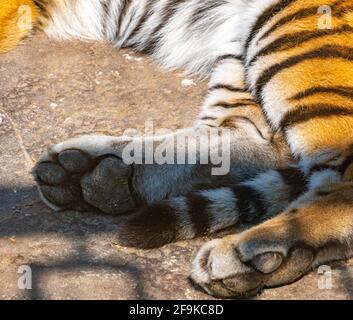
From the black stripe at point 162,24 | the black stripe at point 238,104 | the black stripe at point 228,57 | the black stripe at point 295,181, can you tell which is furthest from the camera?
the black stripe at point 162,24

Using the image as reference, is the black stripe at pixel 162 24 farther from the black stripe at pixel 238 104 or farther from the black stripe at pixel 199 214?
the black stripe at pixel 199 214

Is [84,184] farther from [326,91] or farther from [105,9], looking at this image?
[105,9]

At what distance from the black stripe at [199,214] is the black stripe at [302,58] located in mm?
497

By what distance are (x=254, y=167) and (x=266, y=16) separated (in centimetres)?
49

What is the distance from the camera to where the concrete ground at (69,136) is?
7.75 ft

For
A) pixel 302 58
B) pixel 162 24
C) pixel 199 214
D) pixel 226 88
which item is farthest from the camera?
pixel 162 24

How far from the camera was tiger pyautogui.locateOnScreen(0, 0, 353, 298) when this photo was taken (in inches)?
92.8

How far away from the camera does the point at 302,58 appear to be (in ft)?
9.19

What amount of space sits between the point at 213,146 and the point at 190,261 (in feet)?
1.61

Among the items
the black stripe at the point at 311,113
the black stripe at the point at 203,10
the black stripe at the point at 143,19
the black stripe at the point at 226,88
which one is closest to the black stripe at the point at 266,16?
the black stripe at the point at 226,88

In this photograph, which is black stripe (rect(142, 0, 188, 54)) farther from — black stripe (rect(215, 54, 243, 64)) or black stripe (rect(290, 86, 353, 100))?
black stripe (rect(290, 86, 353, 100))

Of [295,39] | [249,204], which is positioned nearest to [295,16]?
[295,39]

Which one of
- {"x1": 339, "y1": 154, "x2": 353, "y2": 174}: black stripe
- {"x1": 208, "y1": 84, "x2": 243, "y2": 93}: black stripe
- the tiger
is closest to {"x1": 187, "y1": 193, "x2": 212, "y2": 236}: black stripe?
the tiger
